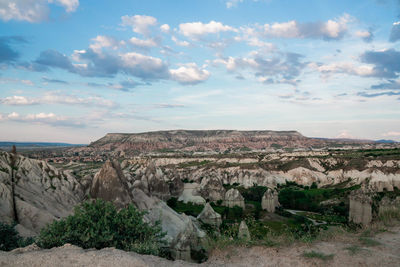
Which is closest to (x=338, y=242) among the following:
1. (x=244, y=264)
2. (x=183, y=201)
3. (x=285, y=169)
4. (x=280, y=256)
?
(x=280, y=256)

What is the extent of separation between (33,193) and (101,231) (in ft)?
37.6

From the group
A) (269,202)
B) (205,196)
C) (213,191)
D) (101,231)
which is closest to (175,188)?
(205,196)

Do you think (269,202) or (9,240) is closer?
(9,240)

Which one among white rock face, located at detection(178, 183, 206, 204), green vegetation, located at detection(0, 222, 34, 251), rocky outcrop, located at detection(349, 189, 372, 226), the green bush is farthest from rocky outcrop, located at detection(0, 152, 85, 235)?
rocky outcrop, located at detection(349, 189, 372, 226)

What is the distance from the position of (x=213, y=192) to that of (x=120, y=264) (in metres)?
44.3

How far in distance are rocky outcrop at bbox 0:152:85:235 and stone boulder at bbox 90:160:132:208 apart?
2.42 metres

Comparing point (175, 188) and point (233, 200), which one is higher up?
point (175, 188)

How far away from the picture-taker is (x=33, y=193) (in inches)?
707

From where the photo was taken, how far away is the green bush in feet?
28.3

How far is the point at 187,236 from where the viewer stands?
11406mm

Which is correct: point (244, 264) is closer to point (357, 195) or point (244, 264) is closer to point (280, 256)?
point (280, 256)

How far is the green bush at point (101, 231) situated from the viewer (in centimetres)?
863

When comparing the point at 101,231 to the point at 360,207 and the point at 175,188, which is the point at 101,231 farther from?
the point at 175,188

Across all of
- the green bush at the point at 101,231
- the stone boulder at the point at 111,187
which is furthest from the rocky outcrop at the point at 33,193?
the green bush at the point at 101,231
